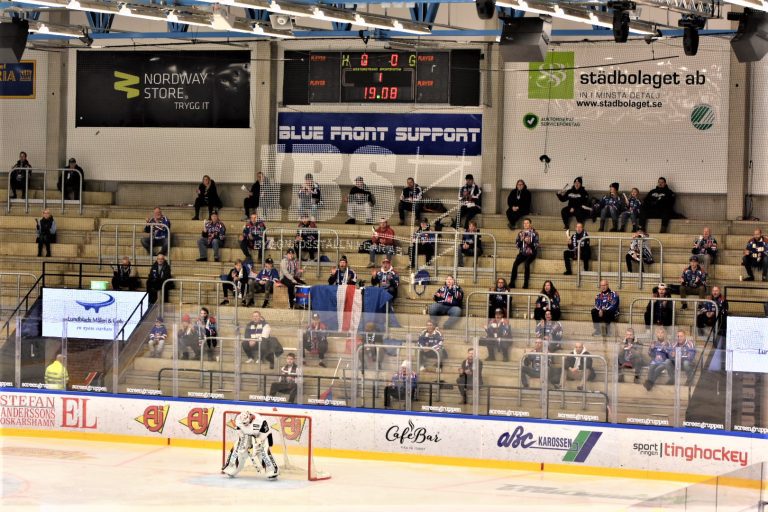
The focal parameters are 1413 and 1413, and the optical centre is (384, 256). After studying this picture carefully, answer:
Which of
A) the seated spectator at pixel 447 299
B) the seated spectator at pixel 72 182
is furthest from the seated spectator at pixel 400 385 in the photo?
the seated spectator at pixel 72 182

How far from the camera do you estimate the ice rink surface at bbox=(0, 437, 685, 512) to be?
16.3 metres

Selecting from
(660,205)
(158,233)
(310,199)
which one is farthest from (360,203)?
(660,205)

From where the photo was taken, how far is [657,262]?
23.8 meters

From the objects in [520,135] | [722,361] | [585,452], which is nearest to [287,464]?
[585,452]

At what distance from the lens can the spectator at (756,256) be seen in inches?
899

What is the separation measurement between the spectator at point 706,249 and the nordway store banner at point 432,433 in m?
5.83

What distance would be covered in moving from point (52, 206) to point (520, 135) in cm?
934

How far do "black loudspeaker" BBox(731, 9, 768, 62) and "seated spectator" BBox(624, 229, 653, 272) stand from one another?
6062 millimetres

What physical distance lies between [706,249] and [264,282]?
24.3 feet

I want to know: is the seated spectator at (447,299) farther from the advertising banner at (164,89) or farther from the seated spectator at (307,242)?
the advertising banner at (164,89)

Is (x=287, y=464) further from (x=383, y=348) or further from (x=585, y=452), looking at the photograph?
(x=585, y=452)

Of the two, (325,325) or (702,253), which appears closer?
(325,325)

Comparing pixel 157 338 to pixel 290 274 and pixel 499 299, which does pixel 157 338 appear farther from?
pixel 499 299

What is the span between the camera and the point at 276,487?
17.2m
